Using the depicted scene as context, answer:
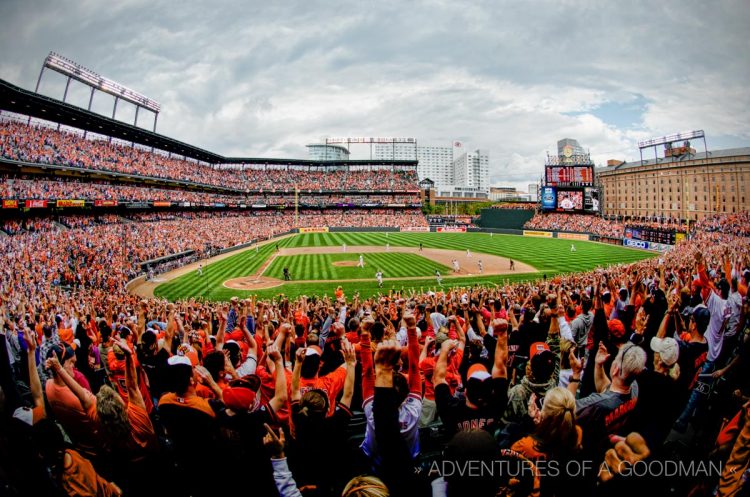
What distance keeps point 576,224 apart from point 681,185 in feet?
139

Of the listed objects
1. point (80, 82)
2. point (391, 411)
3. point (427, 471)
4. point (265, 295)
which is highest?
point (80, 82)

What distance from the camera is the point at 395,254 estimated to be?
149ft

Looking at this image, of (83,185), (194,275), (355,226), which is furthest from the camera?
(355,226)

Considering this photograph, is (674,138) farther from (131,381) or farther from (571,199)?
(131,381)

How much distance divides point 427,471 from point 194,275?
113 feet

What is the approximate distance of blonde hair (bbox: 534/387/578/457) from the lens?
264cm

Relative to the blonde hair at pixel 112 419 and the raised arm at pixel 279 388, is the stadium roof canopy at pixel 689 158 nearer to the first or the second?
the raised arm at pixel 279 388

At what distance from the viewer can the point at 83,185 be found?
41.3 m

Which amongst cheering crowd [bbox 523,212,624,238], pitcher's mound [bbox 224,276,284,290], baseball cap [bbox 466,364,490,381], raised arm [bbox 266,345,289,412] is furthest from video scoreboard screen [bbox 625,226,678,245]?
raised arm [bbox 266,345,289,412]

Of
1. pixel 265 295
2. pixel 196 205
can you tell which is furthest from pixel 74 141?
pixel 265 295

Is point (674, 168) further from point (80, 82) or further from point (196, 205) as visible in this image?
point (80, 82)

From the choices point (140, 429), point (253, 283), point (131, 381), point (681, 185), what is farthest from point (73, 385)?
point (681, 185)

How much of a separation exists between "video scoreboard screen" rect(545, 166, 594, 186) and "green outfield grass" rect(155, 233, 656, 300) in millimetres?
18502

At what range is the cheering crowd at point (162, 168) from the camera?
37531 millimetres
